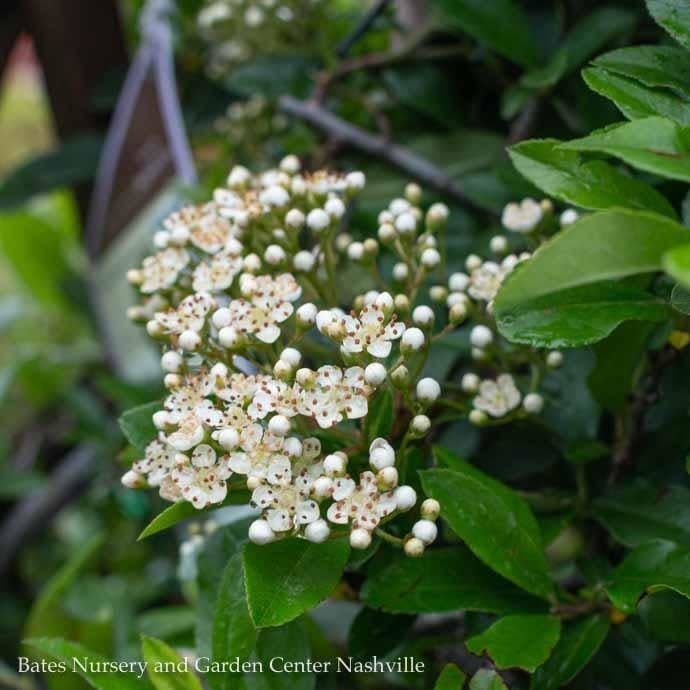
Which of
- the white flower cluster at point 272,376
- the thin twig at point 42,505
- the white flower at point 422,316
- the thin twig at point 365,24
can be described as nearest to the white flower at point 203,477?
the white flower cluster at point 272,376

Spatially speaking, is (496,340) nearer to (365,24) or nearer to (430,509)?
(430,509)

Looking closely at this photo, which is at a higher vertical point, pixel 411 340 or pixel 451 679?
pixel 411 340

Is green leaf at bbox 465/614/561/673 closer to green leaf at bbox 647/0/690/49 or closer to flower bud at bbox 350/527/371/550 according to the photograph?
flower bud at bbox 350/527/371/550

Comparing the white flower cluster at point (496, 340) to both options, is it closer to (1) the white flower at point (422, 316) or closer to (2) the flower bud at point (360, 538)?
(1) the white flower at point (422, 316)

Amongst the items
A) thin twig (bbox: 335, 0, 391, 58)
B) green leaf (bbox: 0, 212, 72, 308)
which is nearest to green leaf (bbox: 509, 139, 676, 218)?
thin twig (bbox: 335, 0, 391, 58)

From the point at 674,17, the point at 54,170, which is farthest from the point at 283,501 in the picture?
the point at 54,170
